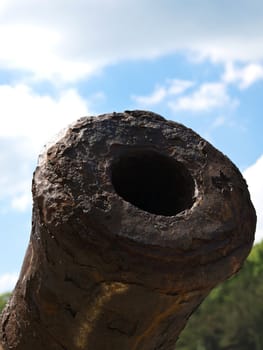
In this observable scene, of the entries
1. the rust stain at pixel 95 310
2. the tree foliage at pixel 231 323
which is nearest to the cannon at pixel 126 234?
the rust stain at pixel 95 310

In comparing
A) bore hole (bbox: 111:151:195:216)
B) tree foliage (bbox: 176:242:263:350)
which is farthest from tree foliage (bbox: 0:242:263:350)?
bore hole (bbox: 111:151:195:216)

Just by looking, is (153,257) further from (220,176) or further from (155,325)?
(220,176)

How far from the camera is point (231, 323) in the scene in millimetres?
43781

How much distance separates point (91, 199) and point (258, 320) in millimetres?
40884

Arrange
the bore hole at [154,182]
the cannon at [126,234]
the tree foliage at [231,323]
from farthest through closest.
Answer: the tree foliage at [231,323], the bore hole at [154,182], the cannon at [126,234]

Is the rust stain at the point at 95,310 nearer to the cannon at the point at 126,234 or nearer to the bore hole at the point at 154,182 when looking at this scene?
the cannon at the point at 126,234

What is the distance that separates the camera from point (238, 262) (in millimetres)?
3984

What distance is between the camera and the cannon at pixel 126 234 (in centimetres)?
361

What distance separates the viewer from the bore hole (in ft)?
13.2

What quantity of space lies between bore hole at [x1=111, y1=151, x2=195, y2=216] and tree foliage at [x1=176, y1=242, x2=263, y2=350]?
127 feet

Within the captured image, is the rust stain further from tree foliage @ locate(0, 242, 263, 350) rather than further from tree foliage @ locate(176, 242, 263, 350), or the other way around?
Answer: tree foliage @ locate(176, 242, 263, 350)

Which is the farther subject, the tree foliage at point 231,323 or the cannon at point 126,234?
the tree foliage at point 231,323

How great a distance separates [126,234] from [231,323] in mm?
41104

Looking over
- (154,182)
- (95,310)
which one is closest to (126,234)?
(95,310)
